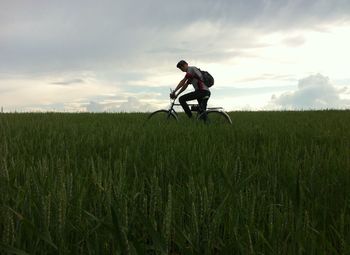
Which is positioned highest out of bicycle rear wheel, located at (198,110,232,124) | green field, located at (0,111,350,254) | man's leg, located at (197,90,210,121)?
man's leg, located at (197,90,210,121)

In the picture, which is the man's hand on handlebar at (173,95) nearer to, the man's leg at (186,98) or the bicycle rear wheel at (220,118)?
the man's leg at (186,98)

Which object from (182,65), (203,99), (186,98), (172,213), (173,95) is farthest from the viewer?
(186,98)

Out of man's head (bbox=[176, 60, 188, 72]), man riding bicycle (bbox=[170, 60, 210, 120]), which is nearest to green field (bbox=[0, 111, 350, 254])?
man riding bicycle (bbox=[170, 60, 210, 120])

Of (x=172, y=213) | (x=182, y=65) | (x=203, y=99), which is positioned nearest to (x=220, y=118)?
(x=203, y=99)

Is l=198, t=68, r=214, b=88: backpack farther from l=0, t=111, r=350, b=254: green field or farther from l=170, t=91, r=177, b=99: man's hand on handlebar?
l=0, t=111, r=350, b=254: green field

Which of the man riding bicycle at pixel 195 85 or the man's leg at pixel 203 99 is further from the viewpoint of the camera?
the man's leg at pixel 203 99

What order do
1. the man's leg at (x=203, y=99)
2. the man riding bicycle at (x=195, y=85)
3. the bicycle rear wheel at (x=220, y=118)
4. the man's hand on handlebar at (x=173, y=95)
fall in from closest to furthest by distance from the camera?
the bicycle rear wheel at (x=220, y=118) → the man riding bicycle at (x=195, y=85) → the man's leg at (x=203, y=99) → the man's hand on handlebar at (x=173, y=95)

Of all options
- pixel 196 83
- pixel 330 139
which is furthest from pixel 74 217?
pixel 196 83

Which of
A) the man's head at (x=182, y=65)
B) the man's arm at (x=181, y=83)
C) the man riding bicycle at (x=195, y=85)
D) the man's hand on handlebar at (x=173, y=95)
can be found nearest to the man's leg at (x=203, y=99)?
the man riding bicycle at (x=195, y=85)

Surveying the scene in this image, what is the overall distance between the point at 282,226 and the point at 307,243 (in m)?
0.13

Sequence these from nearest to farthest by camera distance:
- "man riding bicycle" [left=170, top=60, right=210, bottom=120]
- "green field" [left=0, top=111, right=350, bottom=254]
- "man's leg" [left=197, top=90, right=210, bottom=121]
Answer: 1. "green field" [left=0, top=111, right=350, bottom=254]
2. "man riding bicycle" [left=170, top=60, right=210, bottom=120]
3. "man's leg" [left=197, top=90, right=210, bottom=121]

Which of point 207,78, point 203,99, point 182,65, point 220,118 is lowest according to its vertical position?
point 220,118

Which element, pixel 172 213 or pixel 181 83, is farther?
pixel 181 83

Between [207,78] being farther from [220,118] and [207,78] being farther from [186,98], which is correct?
[220,118]
